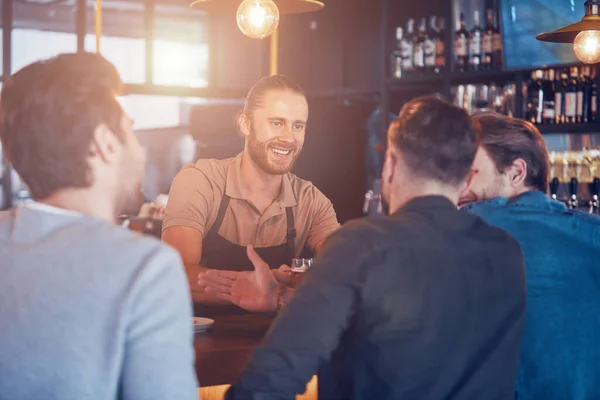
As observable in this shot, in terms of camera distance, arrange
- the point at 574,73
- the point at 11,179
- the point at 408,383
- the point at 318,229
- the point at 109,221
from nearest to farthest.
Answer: the point at 109,221, the point at 408,383, the point at 318,229, the point at 574,73, the point at 11,179

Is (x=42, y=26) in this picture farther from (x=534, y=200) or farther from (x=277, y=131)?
(x=534, y=200)

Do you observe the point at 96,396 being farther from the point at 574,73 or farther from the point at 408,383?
the point at 574,73

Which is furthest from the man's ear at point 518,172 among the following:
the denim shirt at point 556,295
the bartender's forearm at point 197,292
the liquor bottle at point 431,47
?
the liquor bottle at point 431,47

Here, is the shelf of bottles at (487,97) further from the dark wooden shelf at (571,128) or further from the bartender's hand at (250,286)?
the bartender's hand at (250,286)

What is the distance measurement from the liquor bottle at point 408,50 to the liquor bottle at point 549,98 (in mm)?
1046

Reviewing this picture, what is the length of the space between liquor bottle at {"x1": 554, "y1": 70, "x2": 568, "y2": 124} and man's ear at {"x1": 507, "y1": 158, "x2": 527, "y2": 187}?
8.14 ft

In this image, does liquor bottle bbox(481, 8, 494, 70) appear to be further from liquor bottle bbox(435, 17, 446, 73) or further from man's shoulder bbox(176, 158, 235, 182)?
man's shoulder bbox(176, 158, 235, 182)

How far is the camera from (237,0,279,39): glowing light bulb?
2846 millimetres

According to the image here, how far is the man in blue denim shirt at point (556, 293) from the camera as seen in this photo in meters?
1.89

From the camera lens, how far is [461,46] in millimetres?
4902

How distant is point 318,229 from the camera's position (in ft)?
9.80

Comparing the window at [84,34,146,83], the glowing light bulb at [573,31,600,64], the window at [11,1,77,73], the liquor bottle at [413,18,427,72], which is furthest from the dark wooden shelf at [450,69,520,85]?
the window at [11,1,77,73]

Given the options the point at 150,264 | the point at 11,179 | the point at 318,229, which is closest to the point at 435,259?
the point at 150,264

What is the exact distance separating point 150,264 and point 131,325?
3.7 inches
